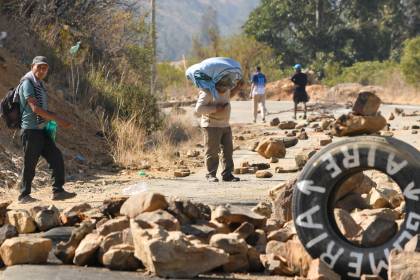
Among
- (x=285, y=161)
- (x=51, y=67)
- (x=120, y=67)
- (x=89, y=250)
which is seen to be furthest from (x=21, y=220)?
(x=120, y=67)

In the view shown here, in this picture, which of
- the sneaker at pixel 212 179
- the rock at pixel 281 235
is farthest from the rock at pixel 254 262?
the sneaker at pixel 212 179

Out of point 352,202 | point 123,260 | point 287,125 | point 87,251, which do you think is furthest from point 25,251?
point 287,125

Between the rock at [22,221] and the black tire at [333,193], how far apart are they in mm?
3020

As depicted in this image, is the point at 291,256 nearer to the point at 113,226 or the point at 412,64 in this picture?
the point at 113,226

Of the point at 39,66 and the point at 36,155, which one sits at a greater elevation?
the point at 39,66

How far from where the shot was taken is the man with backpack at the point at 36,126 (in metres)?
11.8

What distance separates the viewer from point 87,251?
8.25 meters

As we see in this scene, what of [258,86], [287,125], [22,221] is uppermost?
[258,86]

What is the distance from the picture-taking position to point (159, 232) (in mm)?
7609

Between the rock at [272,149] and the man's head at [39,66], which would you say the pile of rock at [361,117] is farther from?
the rock at [272,149]

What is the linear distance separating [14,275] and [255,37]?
172 ft

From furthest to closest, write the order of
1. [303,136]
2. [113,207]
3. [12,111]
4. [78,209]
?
[303,136]
[12,111]
[78,209]
[113,207]

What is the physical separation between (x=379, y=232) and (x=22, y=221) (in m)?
3.68

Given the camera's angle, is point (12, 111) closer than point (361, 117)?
No
